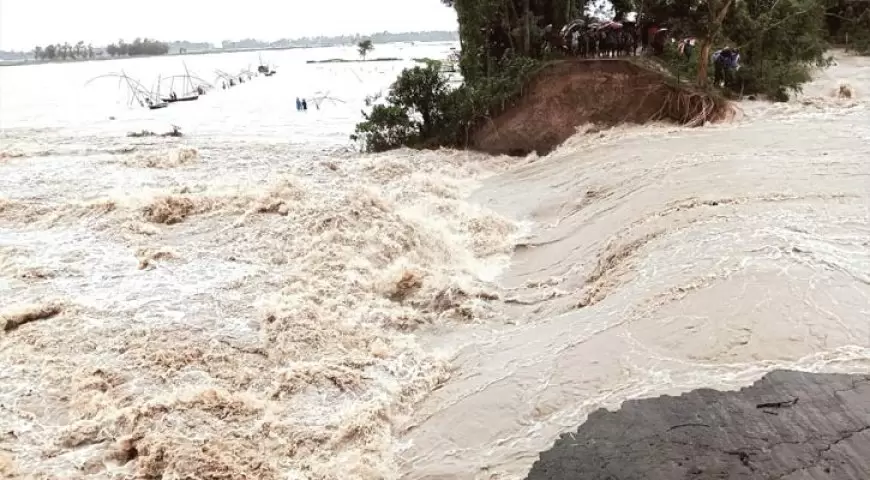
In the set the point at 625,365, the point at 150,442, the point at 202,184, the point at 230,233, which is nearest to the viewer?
the point at 150,442

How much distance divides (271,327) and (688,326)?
13.0 ft

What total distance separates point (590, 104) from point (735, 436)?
10668 mm

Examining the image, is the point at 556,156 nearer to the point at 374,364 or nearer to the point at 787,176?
the point at 787,176

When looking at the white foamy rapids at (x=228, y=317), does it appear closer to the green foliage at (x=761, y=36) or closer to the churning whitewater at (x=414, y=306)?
the churning whitewater at (x=414, y=306)

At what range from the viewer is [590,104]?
13680mm

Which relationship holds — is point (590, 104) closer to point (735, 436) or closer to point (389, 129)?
point (389, 129)

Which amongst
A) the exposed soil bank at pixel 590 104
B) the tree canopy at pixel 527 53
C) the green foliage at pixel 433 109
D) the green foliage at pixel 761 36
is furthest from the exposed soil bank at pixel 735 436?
the green foliage at pixel 433 109

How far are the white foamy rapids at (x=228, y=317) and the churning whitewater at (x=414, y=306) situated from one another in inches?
1.1

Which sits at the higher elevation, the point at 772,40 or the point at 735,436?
the point at 772,40

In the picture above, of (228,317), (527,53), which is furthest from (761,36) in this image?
(228,317)

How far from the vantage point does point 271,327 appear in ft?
21.4

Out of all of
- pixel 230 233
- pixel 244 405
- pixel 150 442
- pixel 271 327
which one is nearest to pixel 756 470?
pixel 244 405

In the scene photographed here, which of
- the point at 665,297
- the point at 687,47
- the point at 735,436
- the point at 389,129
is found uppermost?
the point at 687,47

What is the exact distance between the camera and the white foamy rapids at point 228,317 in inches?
191
